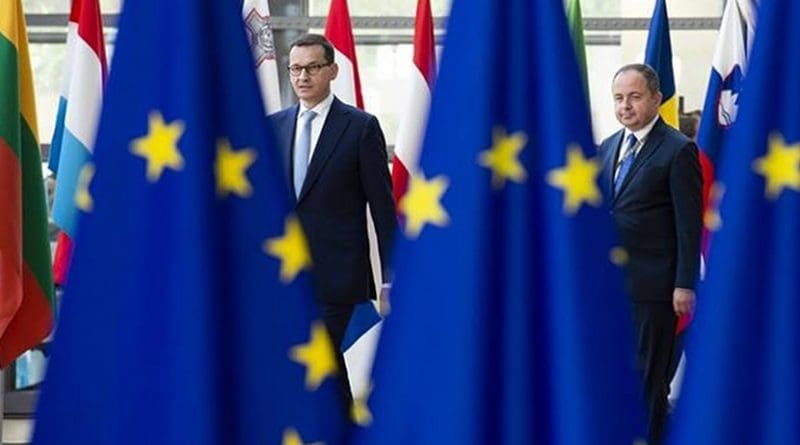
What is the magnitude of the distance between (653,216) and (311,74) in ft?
3.78

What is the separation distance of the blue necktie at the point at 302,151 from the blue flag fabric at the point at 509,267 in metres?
2.71

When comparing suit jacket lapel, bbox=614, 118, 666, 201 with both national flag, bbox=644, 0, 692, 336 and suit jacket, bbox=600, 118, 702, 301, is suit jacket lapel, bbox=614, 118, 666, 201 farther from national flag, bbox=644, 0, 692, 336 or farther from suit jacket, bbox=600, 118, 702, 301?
national flag, bbox=644, 0, 692, 336

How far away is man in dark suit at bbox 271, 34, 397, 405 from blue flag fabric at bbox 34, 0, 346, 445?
2638 millimetres

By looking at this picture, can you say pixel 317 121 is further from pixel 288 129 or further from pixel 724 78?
pixel 724 78

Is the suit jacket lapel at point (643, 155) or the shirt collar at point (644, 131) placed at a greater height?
the shirt collar at point (644, 131)

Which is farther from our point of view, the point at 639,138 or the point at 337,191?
the point at 639,138

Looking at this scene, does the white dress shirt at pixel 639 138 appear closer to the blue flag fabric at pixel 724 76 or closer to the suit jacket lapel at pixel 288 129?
the suit jacket lapel at pixel 288 129

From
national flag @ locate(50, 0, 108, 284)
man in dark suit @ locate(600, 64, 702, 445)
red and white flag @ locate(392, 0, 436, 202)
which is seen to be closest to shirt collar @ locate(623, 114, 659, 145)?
man in dark suit @ locate(600, 64, 702, 445)

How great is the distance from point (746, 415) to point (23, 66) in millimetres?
3198

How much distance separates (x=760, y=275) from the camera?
1640mm

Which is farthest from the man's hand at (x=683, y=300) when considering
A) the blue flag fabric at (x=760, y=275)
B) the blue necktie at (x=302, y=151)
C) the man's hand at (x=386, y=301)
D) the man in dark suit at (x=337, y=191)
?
the blue flag fabric at (x=760, y=275)

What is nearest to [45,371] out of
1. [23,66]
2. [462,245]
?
[462,245]

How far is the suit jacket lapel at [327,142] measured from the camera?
14.4 feet

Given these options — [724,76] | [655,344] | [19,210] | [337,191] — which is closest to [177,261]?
[19,210]
